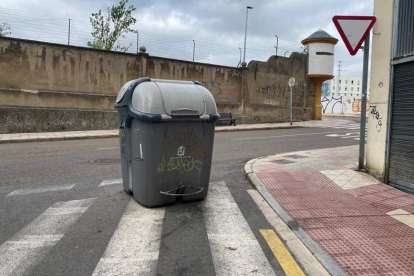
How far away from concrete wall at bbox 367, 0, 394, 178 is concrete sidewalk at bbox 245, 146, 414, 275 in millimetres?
495

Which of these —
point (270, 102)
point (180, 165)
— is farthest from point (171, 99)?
point (270, 102)

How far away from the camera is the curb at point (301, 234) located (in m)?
3.11

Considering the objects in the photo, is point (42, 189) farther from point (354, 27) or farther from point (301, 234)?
point (354, 27)

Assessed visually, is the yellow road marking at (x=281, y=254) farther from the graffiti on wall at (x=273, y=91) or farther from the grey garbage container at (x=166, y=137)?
the graffiti on wall at (x=273, y=91)

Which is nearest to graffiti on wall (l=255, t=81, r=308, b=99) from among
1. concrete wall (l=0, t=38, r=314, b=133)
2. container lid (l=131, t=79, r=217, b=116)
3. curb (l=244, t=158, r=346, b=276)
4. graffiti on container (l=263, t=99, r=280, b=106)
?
graffiti on container (l=263, t=99, r=280, b=106)

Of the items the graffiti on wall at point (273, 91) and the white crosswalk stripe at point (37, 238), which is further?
the graffiti on wall at point (273, 91)

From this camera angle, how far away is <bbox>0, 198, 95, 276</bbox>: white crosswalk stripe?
10.2 ft

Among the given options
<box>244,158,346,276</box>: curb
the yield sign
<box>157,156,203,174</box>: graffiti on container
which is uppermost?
the yield sign

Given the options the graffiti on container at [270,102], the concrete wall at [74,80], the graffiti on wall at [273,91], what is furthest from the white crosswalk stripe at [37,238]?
the graffiti on container at [270,102]

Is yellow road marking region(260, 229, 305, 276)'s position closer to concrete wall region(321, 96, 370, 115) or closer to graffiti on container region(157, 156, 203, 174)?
graffiti on container region(157, 156, 203, 174)

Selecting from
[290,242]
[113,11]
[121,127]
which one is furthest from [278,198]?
[113,11]

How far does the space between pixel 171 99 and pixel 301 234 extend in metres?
2.41

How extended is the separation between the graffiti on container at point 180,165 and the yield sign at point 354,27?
383 cm

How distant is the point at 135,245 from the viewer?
3543mm
